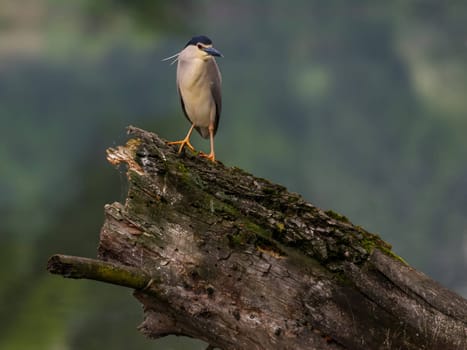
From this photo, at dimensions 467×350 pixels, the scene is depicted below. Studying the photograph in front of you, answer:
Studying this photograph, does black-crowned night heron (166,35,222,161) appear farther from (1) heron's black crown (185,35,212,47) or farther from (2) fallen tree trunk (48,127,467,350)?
(2) fallen tree trunk (48,127,467,350)

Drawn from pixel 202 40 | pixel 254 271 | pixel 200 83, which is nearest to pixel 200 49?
pixel 202 40

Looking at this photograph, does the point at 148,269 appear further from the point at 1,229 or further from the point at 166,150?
the point at 1,229

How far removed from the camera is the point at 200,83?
3.93 metres

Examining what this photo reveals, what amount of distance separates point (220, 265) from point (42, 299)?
29.3ft

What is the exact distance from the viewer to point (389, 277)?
8.40 ft

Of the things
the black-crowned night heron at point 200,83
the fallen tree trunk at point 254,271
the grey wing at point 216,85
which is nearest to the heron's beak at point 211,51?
the black-crowned night heron at point 200,83

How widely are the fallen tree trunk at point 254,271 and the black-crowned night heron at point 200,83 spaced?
118 centimetres

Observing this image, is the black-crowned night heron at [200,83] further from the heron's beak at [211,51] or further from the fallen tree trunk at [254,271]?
the fallen tree trunk at [254,271]

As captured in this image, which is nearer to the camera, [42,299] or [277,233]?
[277,233]

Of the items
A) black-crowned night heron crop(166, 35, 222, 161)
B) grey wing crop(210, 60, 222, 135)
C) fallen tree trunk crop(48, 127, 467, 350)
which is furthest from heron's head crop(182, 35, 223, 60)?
fallen tree trunk crop(48, 127, 467, 350)

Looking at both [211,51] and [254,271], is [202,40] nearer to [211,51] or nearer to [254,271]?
[211,51]

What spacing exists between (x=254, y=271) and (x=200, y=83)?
5.48 ft

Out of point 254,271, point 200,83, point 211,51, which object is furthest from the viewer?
point 200,83

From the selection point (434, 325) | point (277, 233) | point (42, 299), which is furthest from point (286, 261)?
point (42, 299)
